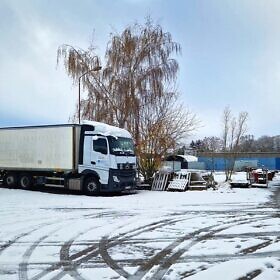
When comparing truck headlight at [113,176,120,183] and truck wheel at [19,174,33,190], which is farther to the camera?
truck wheel at [19,174,33,190]

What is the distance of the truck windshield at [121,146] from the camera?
19375 mm

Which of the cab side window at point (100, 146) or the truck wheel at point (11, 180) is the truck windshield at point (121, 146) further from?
the truck wheel at point (11, 180)

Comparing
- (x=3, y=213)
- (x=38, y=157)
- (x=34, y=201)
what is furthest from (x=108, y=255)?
(x=38, y=157)

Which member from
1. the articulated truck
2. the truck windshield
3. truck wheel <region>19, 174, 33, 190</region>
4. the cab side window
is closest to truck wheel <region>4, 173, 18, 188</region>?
the articulated truck

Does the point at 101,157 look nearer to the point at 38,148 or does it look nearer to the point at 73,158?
the point at 73,158

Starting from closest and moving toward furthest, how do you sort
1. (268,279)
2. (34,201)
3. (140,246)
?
(268,279) → (140,246) → (34,201)

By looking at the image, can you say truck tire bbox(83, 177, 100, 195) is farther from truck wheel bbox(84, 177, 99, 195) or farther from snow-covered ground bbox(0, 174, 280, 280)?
snow-covered ground bbox(0, 174, 280, 280)

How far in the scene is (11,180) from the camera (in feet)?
73.8

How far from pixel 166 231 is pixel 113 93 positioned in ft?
60.2

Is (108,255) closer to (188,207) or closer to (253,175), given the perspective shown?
(188,207)

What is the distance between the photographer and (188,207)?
48.7 feet

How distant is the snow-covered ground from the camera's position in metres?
6.24

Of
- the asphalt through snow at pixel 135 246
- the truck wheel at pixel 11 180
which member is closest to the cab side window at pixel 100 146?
the truck wheel at pixel 11 180

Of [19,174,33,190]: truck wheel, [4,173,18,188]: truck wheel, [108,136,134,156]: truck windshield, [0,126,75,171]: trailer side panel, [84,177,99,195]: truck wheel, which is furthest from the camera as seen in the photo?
[4,173,18,188]: truck wheel
